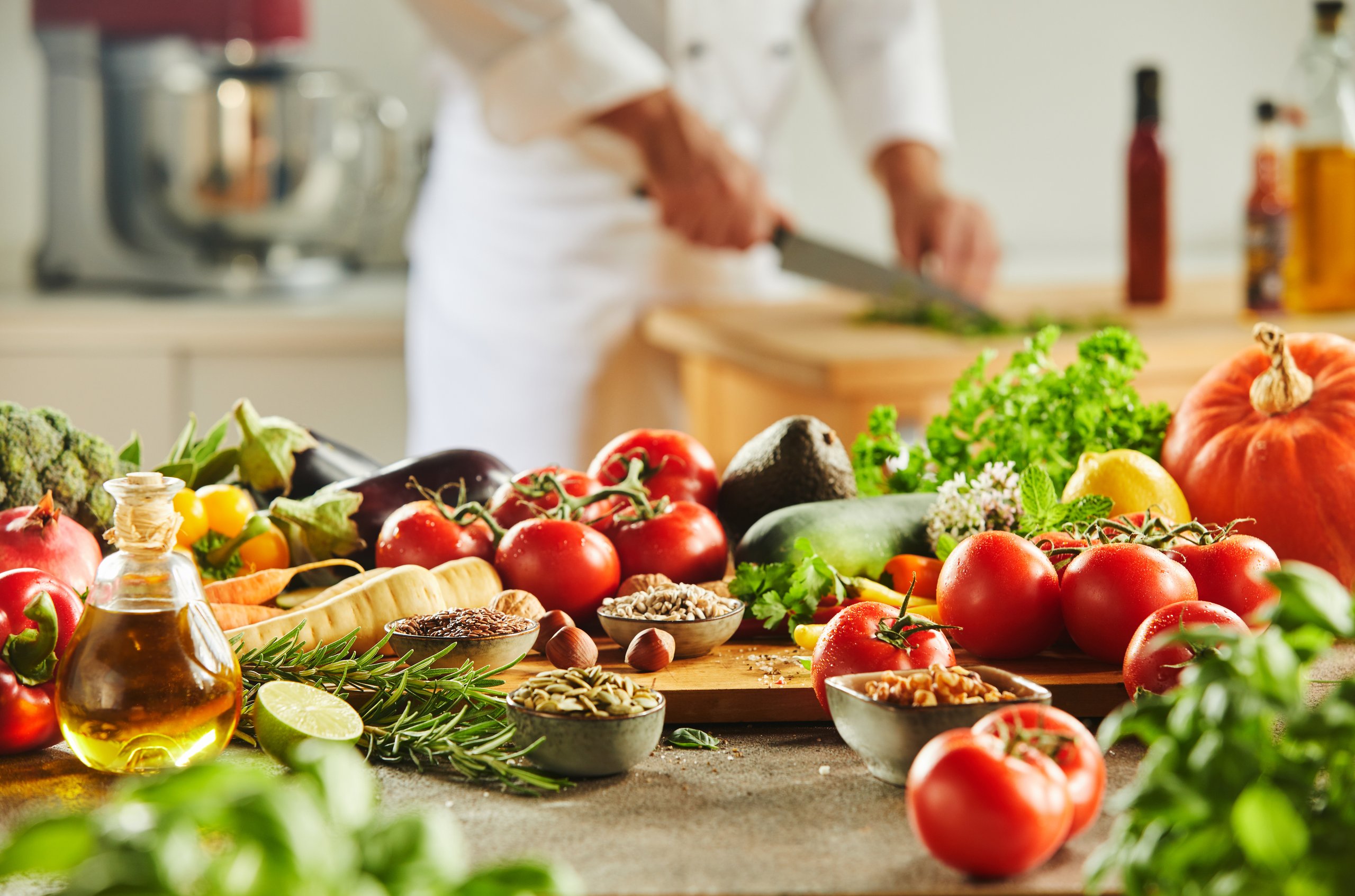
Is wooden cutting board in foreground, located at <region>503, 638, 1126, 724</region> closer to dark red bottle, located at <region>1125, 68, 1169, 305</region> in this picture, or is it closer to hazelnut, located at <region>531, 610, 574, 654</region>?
hazelnut, located at <region>531, 610, 574, 654</region>

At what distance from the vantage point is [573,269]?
245cm

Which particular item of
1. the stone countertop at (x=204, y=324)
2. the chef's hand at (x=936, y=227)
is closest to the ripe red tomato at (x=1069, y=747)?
the chef's hand at (x=936, y=227)

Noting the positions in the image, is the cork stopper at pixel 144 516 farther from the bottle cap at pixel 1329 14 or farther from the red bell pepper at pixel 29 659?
the bottle cap at pixel 1329 14

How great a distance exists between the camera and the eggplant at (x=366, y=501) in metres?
1.10

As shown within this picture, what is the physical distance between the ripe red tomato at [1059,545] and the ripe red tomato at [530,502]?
346 mm

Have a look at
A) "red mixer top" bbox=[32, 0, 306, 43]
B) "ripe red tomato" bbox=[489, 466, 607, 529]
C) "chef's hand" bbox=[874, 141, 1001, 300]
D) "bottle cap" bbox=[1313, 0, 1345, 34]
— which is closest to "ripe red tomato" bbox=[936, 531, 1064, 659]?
"ripe red tomato" bbox=[489, 466, 607, 529]

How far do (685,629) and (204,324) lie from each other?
209 centimetres

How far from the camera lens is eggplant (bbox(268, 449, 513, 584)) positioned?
110 centimetres

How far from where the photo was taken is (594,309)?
2.45 meters

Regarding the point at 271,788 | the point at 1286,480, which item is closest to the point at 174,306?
the point at 1286,480

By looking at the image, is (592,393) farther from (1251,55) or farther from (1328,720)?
(1251,55)

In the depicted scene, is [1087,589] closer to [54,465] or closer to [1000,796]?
[1000,796]

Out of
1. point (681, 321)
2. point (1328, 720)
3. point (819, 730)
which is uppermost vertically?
point (681, 321)

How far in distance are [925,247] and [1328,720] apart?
213 cm
